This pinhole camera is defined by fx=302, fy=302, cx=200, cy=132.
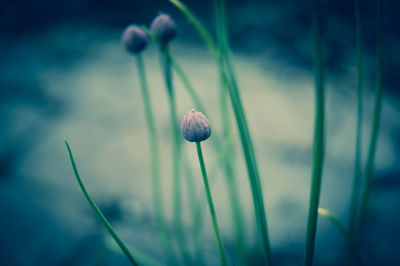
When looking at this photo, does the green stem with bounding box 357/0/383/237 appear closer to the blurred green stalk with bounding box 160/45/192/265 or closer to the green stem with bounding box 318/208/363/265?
the green stem with bounding box 318/208/363/265

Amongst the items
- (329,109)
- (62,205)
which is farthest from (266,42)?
(62,205)

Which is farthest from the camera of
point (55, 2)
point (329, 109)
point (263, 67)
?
point (55, 2)

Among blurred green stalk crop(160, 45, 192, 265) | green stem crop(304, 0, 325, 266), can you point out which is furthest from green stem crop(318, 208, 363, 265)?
blurred green stalk crop(160, 45, 192, 265)

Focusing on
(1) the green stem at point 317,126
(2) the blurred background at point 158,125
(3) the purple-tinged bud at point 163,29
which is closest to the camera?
(1) the green stem at point 317,126

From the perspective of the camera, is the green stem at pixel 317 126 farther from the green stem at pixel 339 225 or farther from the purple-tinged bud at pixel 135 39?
the purple-tinged bud at pixel 135 39

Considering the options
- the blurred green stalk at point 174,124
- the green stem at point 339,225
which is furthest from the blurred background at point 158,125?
the green stem at point 339,225

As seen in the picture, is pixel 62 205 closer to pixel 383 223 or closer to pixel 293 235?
pixel 293 235
